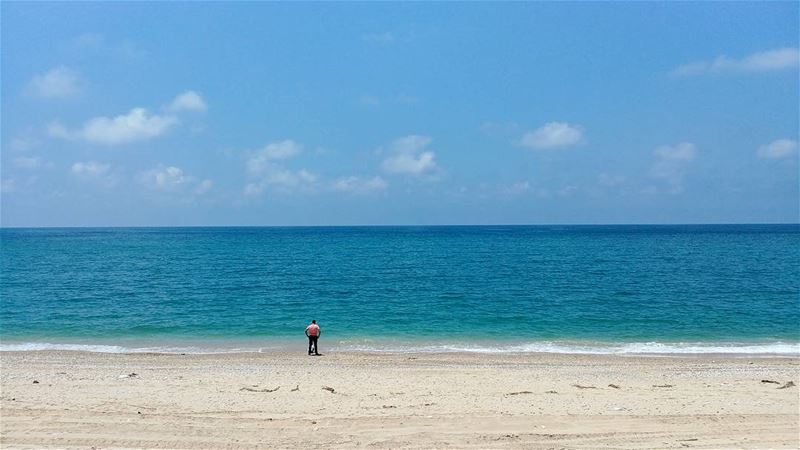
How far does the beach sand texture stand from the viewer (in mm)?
11070

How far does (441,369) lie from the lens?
19109 millimetres

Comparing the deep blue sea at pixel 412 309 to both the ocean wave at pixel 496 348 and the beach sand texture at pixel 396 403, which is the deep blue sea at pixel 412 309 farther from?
the beach sand texture at pixel 396 403

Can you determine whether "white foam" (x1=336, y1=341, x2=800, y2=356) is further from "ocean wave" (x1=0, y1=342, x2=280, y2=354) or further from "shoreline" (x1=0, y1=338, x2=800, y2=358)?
"ocean wave" (x1=0, y1=342, x2=280, y2=354)

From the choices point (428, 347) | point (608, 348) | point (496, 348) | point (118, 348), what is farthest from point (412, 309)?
point (118, 348)

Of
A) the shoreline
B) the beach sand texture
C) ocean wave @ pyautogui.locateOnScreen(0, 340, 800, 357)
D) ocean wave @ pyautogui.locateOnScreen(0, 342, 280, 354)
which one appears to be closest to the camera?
the beach sand texture

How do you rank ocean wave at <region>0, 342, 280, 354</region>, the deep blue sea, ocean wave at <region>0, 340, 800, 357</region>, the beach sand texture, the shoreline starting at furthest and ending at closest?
the deep blue sea
ocean wave at <region>0, 342, 280, 354</region>
ocean wave at <region>0, 340, 800, 357</region>
the shoreline
the beach sand texture

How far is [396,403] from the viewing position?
13.9 metres

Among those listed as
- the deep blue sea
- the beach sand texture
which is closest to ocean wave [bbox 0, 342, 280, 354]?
the deep blue sea

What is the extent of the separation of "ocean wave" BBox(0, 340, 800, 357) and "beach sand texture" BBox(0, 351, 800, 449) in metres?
2.35

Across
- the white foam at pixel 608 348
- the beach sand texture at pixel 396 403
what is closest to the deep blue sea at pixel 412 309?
the white foam at pixel 608 348

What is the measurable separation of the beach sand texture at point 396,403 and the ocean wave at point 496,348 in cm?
235

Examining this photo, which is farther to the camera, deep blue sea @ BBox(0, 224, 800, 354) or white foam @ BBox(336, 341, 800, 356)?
deep blue sea @ BBox(0, 224, 800, 354)

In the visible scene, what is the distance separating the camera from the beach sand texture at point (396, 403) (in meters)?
11.1

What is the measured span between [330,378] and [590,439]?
28.4 ft
